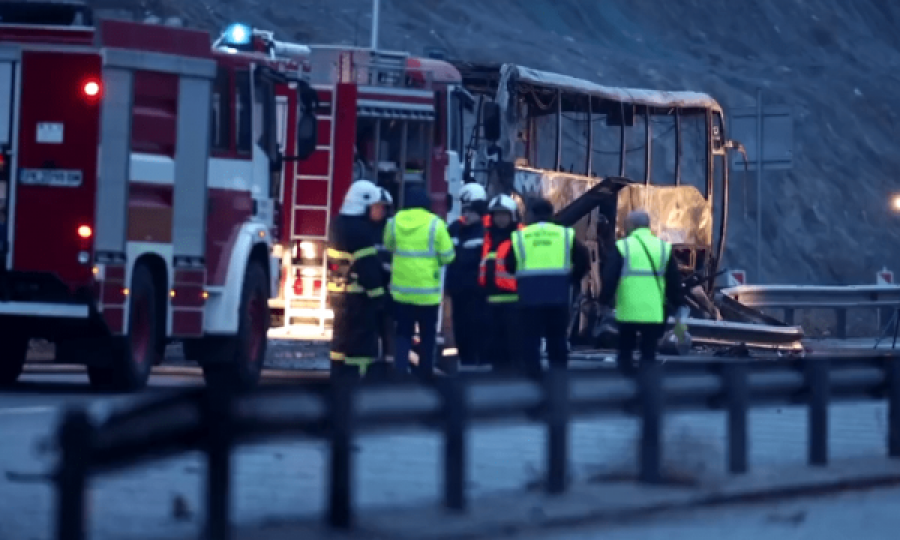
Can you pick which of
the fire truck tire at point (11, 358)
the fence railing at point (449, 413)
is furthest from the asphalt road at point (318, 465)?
the fire truck tire at point (11, 358)

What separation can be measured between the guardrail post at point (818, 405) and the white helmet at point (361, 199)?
5685 millimetres

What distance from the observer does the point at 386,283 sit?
16.2m

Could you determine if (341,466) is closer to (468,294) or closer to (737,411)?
(737,411)

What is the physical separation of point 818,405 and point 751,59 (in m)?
54.7

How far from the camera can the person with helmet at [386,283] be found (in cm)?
1605

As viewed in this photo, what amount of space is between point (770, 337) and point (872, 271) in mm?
27491

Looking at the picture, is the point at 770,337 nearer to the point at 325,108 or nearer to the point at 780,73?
the point at 325,108

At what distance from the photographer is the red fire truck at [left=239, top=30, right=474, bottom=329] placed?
18641mm

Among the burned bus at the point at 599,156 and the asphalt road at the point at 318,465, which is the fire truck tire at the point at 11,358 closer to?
the asphalt road at the point at 318,465

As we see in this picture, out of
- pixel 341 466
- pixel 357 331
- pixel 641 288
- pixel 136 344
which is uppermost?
pixel 641 288

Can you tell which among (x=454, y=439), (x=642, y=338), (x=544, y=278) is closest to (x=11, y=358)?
(x=544, y=278)

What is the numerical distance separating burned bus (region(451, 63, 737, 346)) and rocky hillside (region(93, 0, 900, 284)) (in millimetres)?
15646

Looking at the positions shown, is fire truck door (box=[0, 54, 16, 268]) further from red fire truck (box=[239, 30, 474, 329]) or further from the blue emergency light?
the blue emergency light

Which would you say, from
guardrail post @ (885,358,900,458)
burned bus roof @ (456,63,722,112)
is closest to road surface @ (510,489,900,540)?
guardrail post @ (885,358,900,458)
